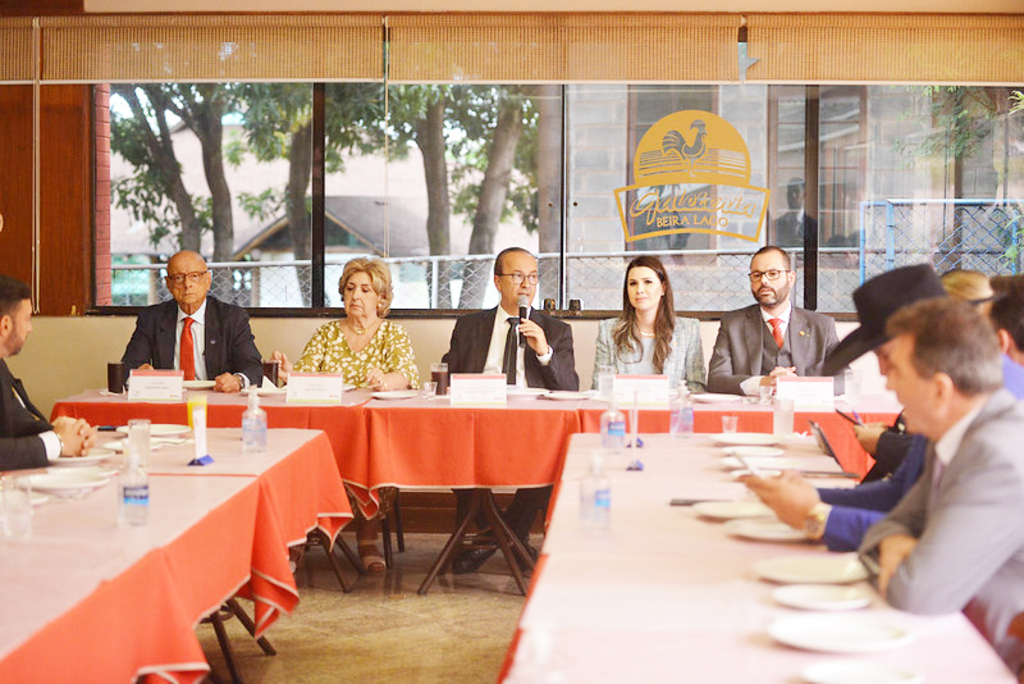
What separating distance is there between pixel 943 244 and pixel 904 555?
191 inches

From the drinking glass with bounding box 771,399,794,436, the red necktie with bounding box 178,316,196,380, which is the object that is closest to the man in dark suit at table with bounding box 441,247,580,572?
the red necktie with bounding box 178,316,196,380

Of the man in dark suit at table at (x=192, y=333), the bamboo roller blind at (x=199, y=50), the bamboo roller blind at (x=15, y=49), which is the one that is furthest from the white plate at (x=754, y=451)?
the bamboo roller blind at (x=15, y=49)

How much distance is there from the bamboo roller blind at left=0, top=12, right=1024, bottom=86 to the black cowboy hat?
3788 millimetres

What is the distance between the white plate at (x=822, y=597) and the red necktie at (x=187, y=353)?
4.18m

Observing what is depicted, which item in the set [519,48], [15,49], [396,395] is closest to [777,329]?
[396,395]

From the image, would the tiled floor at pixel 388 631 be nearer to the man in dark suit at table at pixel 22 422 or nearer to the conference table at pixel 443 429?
the conference table at pixel 443 429

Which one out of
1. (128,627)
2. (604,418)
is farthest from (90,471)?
(604,418)

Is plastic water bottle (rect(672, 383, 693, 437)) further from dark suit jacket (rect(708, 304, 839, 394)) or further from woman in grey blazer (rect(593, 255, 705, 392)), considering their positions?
dark suit jacket (rect(708, 304, 839, 394))

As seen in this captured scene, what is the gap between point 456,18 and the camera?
20.4 feet

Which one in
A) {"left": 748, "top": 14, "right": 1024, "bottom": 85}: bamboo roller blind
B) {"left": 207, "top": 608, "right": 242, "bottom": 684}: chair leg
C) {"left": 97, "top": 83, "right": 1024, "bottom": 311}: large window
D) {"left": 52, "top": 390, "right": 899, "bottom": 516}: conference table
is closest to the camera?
{"left": 207, "top": 608, "right": 242, "bottom": 684}: chair leg

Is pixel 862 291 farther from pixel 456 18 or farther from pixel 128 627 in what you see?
pixel 456 18

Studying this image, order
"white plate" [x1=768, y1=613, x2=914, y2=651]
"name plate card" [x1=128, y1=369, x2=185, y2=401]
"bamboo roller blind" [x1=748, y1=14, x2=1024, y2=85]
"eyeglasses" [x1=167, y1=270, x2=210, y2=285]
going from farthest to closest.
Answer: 1. "bamboo roller blind" [x1=748, y1=14, x2=1024, y2=85]
2. "eyeglasses" [x1=167, y1=270, x2=210, y2=285]
3. "name plate card" [x1=128, y1=369, x2=185, y2=401]
4. "white plate" [x1=768, y1=613, x2=914, y2=651]

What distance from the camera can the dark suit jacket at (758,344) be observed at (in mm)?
5293

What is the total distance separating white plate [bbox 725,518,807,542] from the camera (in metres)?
2.25
